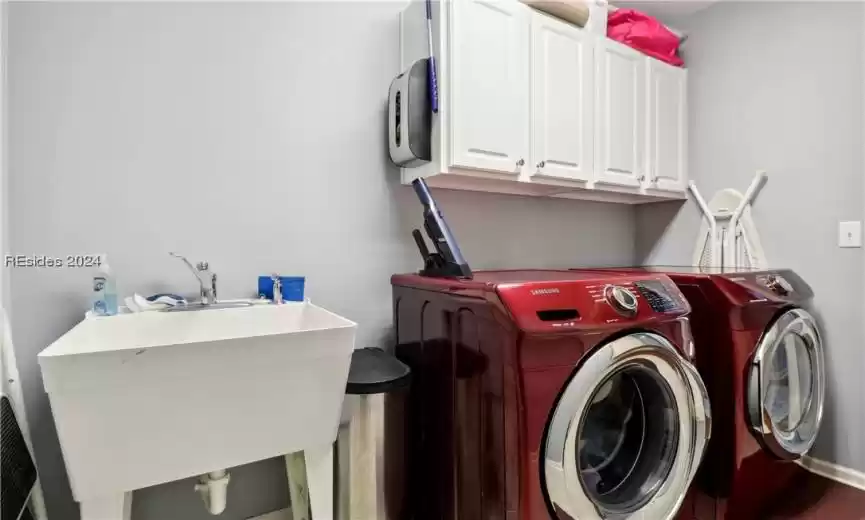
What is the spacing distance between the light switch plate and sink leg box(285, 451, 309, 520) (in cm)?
255

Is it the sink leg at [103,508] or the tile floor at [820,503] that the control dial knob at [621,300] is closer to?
the tile floor at [820,503]

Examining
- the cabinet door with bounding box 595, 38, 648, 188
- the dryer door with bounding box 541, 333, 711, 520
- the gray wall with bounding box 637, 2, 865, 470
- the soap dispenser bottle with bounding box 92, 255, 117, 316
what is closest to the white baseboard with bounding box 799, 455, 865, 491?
the gray wall with bounding box 637, 2, 865, 470

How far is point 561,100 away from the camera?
2082mm

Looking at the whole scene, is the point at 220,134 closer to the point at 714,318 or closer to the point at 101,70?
the point at 101,70

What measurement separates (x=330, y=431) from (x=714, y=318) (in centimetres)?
145

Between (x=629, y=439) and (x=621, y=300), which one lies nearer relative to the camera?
(x=621, y=300)

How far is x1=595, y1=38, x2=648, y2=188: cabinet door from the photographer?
7.34 feet

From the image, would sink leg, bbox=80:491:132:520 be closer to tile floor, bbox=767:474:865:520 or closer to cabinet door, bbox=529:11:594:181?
cabinet door, bbox=529:11:594:181

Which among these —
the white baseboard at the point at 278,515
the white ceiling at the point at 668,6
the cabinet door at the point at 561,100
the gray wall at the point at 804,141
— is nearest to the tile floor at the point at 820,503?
the gray wall at the point at 804,141

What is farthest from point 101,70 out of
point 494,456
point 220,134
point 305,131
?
point 494,456

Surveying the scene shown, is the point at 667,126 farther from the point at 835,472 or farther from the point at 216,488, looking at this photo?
the point at 216,488

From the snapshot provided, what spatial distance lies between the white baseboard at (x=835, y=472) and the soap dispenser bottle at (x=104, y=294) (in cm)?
298

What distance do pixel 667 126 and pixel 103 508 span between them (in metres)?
2.87

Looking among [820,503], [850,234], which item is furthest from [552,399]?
[850,234]
